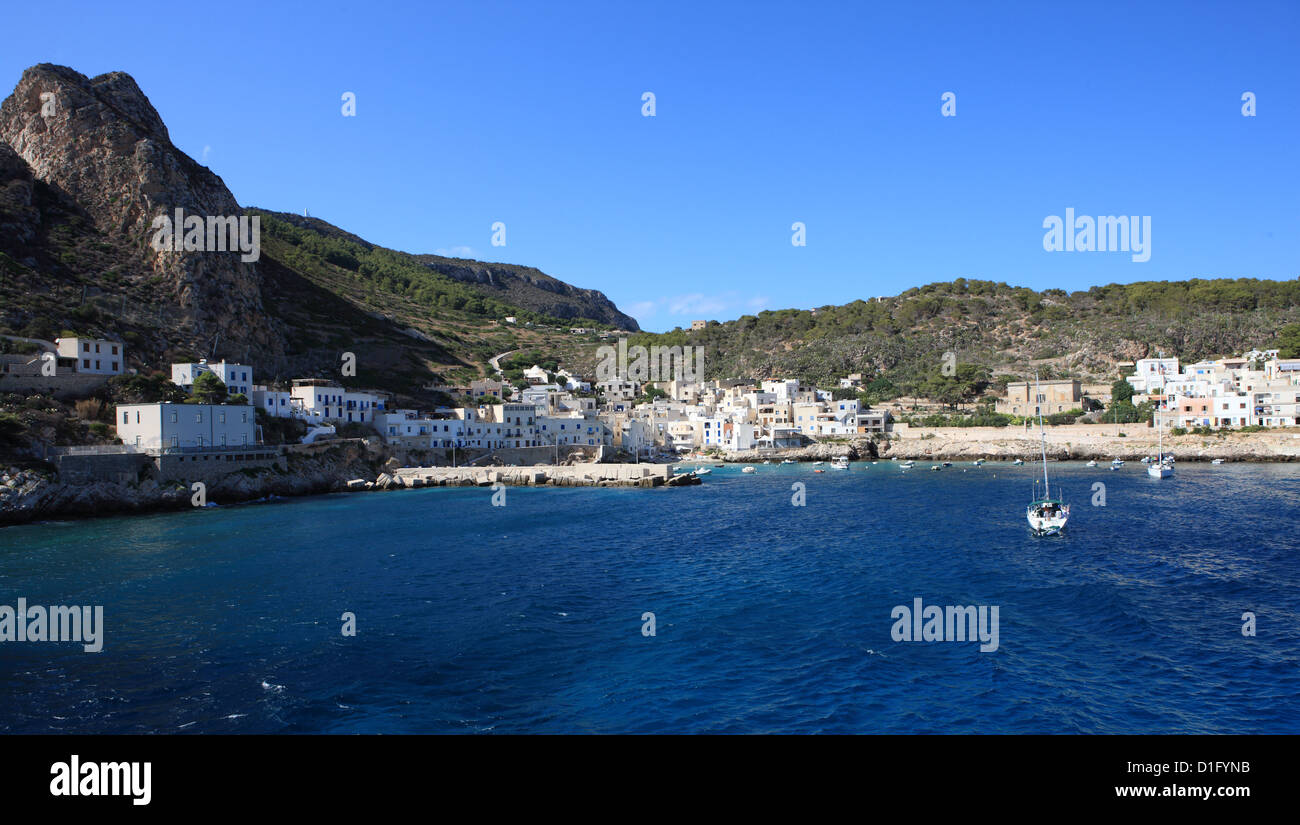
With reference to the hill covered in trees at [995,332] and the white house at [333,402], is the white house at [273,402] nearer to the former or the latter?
the white house at [333,402]

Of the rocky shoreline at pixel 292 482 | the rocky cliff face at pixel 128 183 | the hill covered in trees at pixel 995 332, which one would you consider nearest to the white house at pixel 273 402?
the rocky shoreline at pixel 292 482

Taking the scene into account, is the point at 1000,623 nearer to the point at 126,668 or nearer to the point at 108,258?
the point at 126,668

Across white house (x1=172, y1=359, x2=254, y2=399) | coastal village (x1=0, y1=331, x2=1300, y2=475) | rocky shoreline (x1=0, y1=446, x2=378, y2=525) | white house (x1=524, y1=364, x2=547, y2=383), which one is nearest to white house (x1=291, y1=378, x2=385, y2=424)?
coastal village (x1=0, y1=331, x2=1300, y2=475)

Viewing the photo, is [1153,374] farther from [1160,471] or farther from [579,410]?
[579,410]

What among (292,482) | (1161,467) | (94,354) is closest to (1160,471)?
(1161,467)

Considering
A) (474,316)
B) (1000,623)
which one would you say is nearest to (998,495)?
(1000,623)
